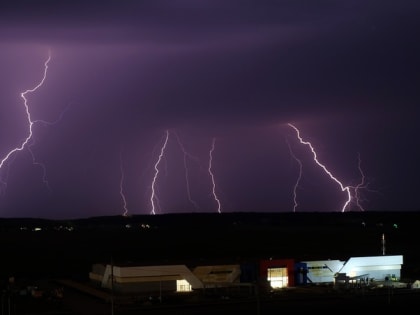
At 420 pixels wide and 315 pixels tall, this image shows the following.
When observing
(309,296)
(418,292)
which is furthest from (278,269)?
(418,292)

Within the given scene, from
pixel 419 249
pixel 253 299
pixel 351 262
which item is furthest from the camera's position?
pixel 419 249

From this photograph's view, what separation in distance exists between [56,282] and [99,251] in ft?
143

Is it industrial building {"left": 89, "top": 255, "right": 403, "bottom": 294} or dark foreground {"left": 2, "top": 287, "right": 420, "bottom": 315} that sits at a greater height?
industrial building {"left": 89, "top": 255, "right": 403, "bottom": 294}

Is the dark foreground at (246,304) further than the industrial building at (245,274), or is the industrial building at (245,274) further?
the industrial building at (245,274)

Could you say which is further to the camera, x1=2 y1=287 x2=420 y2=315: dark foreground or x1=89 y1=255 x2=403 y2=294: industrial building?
x1=89 y1=255 x2=403 y2=294: industrial building

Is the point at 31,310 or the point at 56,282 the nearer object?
the point at 31,310

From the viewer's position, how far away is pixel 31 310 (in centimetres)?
4138

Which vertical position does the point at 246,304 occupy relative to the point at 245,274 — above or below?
below

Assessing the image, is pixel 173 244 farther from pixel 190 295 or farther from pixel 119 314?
pixel 119 314

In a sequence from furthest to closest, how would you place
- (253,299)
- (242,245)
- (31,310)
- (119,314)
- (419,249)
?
(242,245)
(419,249)
(253,299)
(31,310)
(119,314)

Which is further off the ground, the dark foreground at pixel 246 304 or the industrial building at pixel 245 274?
the industrial building at pixel 245 274

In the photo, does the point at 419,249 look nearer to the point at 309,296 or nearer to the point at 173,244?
the point at 173,244

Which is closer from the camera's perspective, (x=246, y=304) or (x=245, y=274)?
(x=246, y=304)

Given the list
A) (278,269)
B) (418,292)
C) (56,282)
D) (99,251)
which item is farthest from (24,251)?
(418,292)
